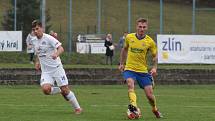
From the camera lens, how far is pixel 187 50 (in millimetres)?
42781

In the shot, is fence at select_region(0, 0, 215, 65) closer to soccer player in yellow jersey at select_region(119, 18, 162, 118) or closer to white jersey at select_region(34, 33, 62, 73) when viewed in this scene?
white jersey at select_region(34, 33, 62, 73)

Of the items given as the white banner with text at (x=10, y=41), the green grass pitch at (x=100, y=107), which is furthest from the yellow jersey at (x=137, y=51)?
the white banner with text at (x=10, y=41)

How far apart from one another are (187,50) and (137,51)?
26274mm

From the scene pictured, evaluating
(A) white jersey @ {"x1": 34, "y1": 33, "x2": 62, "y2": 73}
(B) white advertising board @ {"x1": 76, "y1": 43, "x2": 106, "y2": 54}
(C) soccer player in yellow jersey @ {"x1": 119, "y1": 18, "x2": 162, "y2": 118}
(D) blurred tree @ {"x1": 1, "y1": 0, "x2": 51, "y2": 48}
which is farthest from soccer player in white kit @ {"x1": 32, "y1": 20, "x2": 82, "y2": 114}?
(D) blurred tree @ {"x1": 1, "y1": 0, "x2": 51, "y2": 48}

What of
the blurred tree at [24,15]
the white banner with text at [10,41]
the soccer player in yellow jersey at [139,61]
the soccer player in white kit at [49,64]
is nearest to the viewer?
the soccer player in yellow jersey at [139,61]

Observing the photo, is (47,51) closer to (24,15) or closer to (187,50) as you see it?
(187,50)

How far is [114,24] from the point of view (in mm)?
79688

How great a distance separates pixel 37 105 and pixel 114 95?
586 cm

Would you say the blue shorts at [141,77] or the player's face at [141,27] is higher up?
the player's face at [141,27]

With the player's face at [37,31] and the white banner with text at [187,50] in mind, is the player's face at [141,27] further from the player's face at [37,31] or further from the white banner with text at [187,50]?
the white banner with text at [187,50]

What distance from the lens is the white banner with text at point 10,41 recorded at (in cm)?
4450

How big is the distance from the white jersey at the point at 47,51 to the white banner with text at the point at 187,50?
25.1m

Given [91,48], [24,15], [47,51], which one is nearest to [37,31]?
[47,51]

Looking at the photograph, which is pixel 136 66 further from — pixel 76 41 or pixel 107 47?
pixel 76 41
